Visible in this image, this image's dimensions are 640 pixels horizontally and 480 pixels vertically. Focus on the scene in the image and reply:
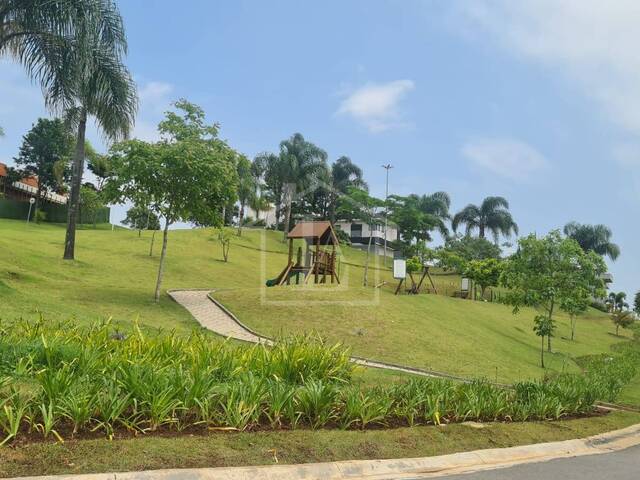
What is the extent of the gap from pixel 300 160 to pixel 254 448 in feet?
161

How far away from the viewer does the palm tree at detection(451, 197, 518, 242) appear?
71.2 m

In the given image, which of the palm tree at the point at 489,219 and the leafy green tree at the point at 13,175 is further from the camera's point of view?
the palm tree at the point at 489,219

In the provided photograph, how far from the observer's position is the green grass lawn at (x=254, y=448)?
14.5ft

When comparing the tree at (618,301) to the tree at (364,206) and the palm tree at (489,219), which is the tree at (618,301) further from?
the tree at (364,206)

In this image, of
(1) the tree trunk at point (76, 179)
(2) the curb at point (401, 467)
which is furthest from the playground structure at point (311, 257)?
(2) the curb at point (401, 467)

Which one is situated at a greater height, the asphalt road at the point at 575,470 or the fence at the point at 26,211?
the fence at the point at 26,211

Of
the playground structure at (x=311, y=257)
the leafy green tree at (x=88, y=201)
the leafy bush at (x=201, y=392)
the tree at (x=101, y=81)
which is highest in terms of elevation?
the tree at (x=101, y=81)

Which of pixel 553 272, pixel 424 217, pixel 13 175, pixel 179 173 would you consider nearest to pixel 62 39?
pixel 179 173

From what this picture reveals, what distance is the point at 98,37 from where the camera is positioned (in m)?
17.3

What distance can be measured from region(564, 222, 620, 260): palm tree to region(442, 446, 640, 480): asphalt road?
241 ft

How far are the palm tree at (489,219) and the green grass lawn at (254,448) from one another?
66.7 meters

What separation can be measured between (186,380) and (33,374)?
1.79 meters

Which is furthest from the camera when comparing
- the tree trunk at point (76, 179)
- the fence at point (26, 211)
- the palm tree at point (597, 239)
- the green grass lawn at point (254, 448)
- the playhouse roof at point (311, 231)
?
the palm tree at point (597, 239)

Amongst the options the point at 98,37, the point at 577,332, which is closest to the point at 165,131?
the point at 98,37
